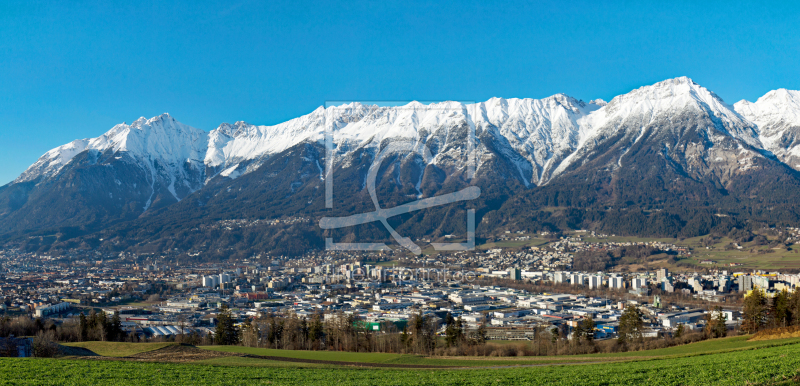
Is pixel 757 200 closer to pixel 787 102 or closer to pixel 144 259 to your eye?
pixel 787 102

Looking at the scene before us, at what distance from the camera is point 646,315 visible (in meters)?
50.9

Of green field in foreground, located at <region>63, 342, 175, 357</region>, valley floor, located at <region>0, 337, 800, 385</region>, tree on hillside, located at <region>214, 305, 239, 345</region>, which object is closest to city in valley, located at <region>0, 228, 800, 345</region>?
tree on hillside, located at <region>214, 305, 239, 345</region>

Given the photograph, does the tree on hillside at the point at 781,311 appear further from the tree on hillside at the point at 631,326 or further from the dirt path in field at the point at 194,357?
the dirt path in field at the point at 194,357

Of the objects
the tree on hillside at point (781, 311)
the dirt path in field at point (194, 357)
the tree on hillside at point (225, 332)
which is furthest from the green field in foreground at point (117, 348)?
the tree on hillside at point (781, 311)

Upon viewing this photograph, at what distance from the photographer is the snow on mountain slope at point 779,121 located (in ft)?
528

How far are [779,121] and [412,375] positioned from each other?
653 ft

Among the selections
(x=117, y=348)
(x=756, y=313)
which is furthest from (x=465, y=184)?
(x=117, y=348)

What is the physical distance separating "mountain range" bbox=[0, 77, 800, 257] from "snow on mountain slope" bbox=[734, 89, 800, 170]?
0.55m

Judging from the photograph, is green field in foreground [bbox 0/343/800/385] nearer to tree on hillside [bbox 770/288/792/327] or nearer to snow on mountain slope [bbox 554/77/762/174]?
tree on hillside [bbox 770/288/792/327]

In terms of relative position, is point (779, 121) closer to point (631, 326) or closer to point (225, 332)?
point (631, 326)

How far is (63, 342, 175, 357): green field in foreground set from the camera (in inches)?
981

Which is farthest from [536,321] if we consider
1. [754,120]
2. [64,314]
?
[754,120]

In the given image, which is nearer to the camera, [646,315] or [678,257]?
[646,315]

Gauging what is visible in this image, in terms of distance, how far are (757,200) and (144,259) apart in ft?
439
